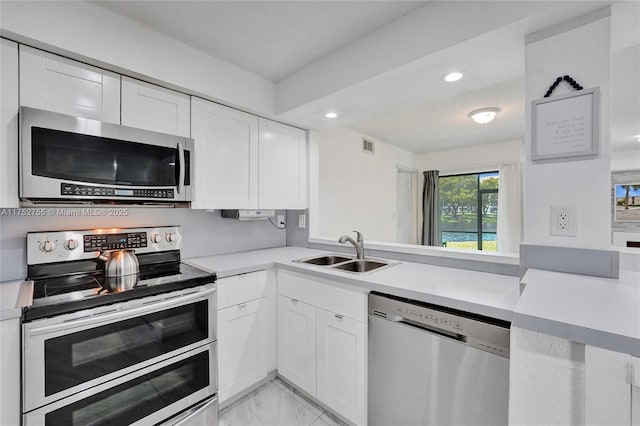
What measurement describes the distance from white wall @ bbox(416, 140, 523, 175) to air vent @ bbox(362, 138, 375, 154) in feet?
6.17

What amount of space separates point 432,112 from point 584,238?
2.31 m

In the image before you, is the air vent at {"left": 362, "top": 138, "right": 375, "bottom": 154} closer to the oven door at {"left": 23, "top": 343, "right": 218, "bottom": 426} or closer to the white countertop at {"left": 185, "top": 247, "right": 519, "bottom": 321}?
the white countertop at {"left": 185, "top": 247, "right": 519, "bottom": 321}

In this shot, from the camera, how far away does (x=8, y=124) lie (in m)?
1.28

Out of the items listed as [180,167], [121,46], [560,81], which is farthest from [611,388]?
[121,46]

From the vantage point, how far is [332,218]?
341 cm

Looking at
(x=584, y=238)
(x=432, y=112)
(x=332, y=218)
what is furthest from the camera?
(x=332, y=218)

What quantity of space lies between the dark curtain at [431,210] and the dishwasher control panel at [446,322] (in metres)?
4.38

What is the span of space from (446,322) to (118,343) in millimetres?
1568

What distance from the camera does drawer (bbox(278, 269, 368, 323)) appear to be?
1.56 m

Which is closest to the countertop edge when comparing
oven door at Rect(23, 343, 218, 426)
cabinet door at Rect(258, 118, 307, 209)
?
oven door at Rect(23, 343, 218, 426)

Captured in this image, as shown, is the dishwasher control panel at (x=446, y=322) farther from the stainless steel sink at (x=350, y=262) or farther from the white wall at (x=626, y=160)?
the white wall at (x=626, y=160)

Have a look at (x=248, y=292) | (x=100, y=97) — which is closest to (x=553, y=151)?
(x=248, y=292)

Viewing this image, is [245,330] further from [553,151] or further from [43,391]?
[553,151]

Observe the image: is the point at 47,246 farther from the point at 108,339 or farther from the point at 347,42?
the point at 347,42
